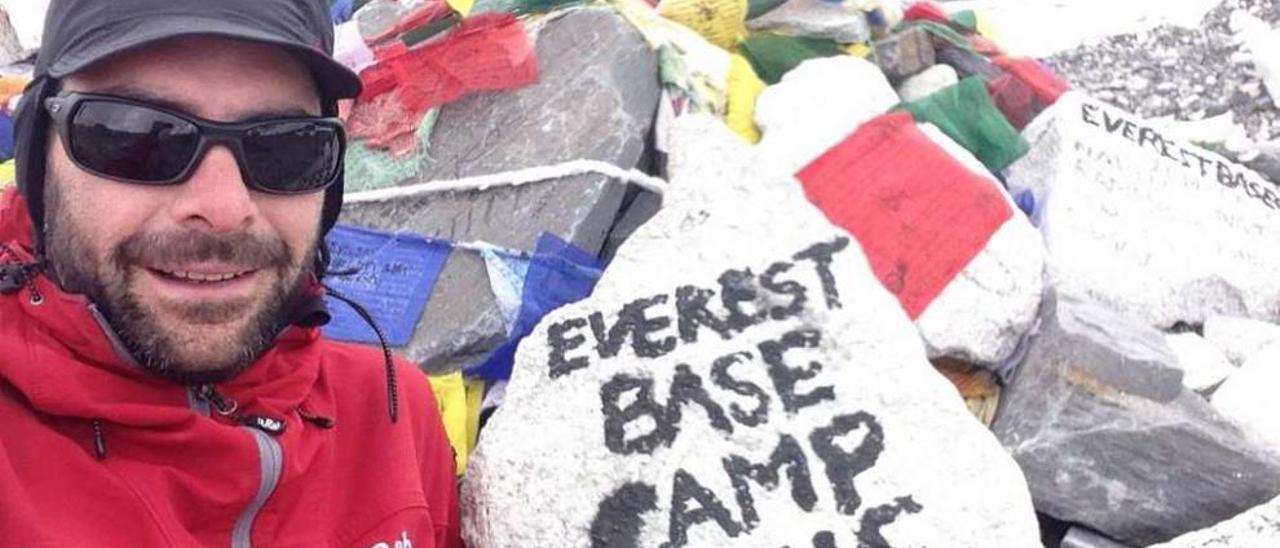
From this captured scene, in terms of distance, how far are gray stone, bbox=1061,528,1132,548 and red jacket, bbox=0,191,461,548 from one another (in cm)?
159

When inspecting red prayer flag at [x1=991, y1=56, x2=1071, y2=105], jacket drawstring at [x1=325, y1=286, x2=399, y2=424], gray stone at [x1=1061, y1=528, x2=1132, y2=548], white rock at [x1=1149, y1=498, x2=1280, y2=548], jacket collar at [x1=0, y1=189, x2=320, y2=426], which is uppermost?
jacket collar at [x1=0, y1=189, x2=320, y2=426]

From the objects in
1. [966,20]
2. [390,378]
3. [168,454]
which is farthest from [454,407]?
[966,20]

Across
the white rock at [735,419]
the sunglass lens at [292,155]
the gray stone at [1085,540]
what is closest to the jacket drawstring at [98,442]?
the sunglass lens at [292,155]

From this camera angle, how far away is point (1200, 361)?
3926 millimetres

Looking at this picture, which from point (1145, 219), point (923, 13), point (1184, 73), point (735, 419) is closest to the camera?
point (735, 419)

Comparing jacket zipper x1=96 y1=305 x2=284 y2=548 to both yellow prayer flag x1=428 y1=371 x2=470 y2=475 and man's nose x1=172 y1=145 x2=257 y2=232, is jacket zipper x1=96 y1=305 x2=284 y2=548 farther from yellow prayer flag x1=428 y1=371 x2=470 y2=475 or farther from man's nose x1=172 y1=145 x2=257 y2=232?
yellow prayer flag x1=428 y1=371 x2=470 y2=475

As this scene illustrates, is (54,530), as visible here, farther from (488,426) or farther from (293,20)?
(488,426)

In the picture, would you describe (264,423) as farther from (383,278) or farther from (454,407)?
(383,278)

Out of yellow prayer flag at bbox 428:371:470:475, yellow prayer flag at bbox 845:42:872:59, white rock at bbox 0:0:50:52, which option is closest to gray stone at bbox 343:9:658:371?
yellow prayer flag at bbox 428:371:470:475

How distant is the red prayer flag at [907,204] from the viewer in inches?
148

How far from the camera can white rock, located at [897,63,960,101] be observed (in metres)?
4.78

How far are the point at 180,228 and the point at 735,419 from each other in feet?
4.06

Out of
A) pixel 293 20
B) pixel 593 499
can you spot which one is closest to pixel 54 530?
pixel 293 20

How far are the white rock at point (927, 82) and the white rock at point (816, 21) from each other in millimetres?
224
